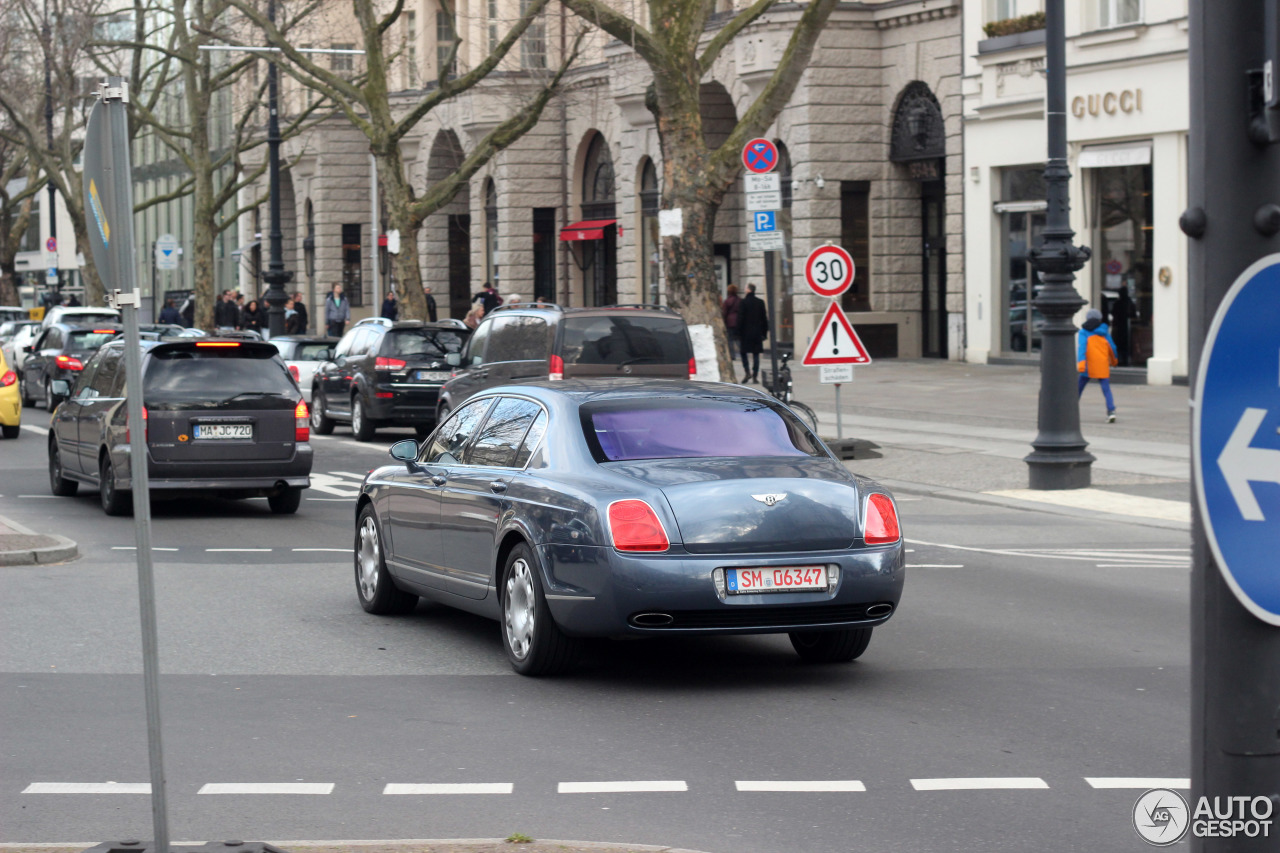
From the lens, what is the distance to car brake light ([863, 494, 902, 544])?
8242 mm

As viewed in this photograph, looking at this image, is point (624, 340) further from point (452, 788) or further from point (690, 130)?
point (452, 788)

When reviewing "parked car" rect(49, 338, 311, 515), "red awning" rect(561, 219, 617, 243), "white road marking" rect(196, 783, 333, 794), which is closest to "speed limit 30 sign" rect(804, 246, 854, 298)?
"parked car" rect(49, 338, 311, 515)

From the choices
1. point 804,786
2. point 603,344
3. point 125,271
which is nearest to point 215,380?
point 603,344

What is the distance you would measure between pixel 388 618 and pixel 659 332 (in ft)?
34.2

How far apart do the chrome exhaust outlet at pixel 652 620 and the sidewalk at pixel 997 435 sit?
293 inches

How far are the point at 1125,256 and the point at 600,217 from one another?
2230cm

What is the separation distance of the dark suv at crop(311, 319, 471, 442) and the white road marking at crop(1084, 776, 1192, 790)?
61.1 ft

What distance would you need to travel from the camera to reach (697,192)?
79.1 feet

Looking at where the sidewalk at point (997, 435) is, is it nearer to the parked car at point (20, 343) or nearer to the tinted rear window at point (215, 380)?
the tinted rear window at point (215, 380)

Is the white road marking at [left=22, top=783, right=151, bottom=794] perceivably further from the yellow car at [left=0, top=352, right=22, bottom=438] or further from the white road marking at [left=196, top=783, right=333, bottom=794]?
the yellow car at [left=0, top=352, right=22, bottom=438]

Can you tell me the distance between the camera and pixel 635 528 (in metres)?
7.96

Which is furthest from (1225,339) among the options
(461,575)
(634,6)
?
(634,6)

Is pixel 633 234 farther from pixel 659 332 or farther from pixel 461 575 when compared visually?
pixel 461 575

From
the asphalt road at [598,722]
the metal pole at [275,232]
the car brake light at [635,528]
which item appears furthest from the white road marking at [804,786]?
the metal pole at [275,232]
